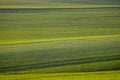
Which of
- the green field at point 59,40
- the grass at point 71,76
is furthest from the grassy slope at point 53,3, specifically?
the grass at point 71,76

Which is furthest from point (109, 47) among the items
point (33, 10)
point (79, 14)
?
point (33, 10)

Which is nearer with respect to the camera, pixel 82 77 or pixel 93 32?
pixel 82 77

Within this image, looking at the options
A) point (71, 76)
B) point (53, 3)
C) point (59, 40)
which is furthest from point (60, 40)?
point (53, 3)

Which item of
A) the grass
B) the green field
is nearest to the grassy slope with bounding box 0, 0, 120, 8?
the green field

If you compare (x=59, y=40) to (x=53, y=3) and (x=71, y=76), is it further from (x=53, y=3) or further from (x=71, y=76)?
(x=53, y=3)

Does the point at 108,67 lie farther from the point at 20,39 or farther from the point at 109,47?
the point at 20,39

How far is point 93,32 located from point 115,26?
0.17 meters

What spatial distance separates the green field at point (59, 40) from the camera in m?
1.05

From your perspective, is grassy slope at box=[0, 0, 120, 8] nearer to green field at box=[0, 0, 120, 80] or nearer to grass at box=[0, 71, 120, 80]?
green field at box=[0, 0, 120, 80]

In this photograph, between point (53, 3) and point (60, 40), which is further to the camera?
point (53, 3)

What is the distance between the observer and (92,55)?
115 centimetres

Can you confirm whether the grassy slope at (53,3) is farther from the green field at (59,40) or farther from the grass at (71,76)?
the grass at (71,76)

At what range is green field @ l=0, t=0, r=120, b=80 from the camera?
1052mm

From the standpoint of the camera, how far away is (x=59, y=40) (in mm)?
1236
